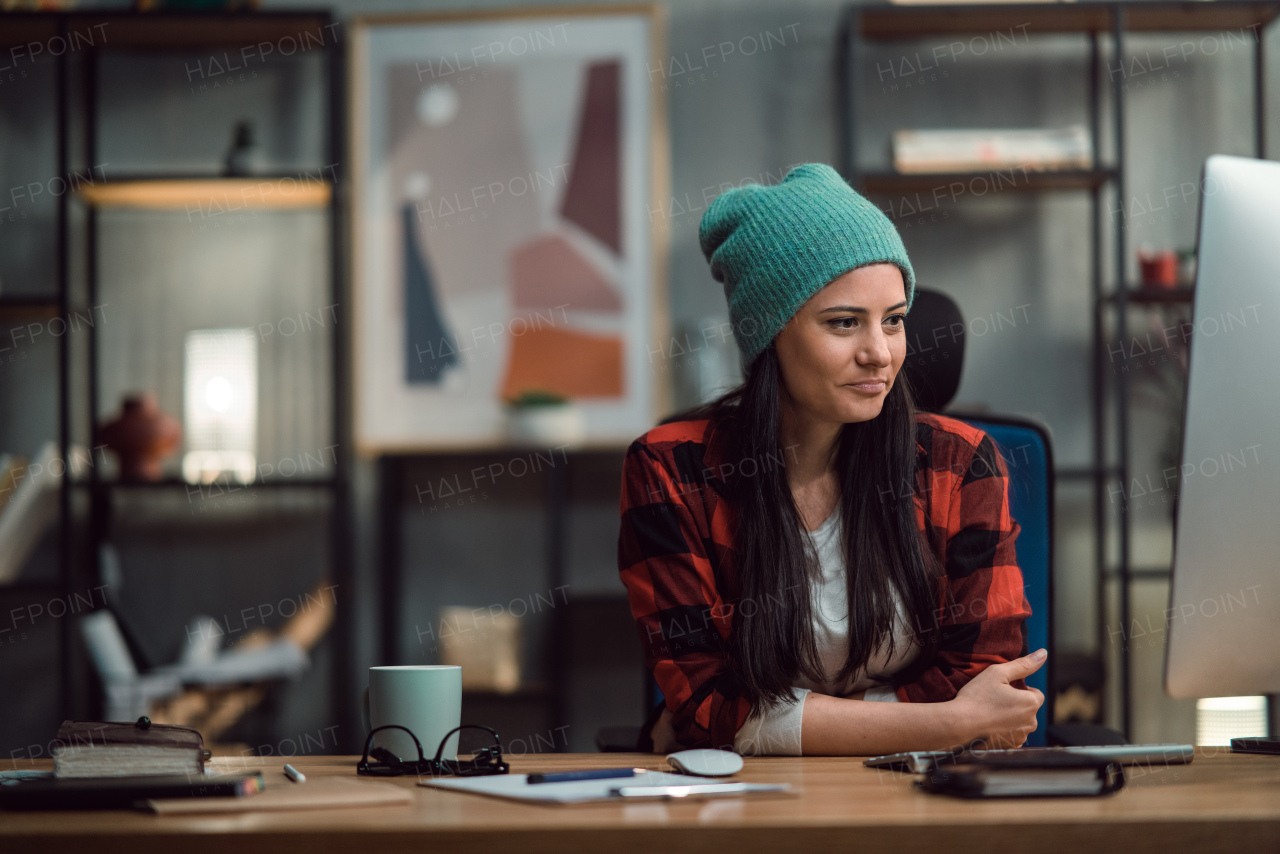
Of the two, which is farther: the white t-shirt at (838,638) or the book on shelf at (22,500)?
the book on shelf at (22,500)

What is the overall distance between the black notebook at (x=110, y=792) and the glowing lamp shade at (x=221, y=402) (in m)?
2.39

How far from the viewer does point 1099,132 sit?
3057 mm

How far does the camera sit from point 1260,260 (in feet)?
2.80

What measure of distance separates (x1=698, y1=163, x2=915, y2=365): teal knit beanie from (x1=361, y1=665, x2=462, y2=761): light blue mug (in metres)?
0.63

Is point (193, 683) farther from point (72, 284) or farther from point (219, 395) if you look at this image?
point (72, 284)

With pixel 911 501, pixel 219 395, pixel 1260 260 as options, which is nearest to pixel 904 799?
pixel 1260 260

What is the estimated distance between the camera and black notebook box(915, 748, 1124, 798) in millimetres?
769

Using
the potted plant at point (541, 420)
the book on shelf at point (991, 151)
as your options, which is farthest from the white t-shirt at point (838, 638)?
the book on shelf at point (991, 151)

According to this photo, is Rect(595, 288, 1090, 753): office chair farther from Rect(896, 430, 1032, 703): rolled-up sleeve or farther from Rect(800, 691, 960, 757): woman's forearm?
Rect(800, 691, 960, 757): woman's forearm

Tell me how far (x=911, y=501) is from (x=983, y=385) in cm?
185

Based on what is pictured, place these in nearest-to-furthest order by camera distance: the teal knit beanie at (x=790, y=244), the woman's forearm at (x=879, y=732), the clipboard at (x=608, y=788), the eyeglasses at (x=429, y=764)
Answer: the clipboard at (x=608, y=788)
the eyeglasses at (x=429, y=764)
the woman's forearm at (x=879, y=732)
the teal knit beanie at (x=790, y=244)

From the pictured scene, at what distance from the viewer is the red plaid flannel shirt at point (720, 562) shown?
1.24m

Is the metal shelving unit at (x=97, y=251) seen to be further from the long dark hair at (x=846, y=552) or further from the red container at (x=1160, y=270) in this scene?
the red container at (x=1160, y=270)

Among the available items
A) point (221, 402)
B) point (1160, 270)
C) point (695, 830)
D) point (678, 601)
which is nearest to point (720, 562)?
point (678, 601)
